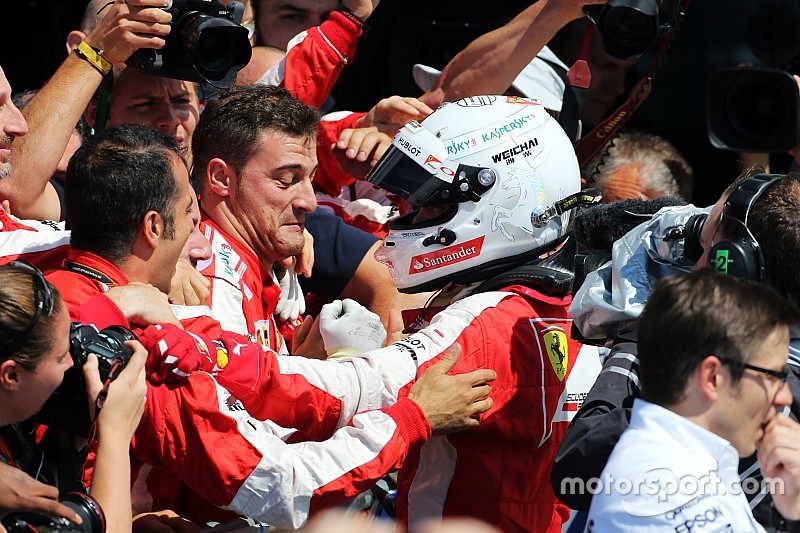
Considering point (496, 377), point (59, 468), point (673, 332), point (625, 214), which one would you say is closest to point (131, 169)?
point (59, 468)

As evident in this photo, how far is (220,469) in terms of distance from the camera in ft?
9.21

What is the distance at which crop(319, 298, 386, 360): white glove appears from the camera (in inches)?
142

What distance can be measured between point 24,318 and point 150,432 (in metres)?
0.55

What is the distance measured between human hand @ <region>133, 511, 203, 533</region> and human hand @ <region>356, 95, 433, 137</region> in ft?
7.14

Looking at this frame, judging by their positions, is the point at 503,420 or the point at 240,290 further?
the point at 240,290

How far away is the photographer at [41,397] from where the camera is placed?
2.40 meters

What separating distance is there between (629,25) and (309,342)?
1.77 metres

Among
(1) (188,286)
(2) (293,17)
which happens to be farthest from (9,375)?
(2) (293,17)

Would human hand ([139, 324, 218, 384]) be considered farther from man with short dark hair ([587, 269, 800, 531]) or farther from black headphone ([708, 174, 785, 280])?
black headphone ([708, 174, 785, 280])

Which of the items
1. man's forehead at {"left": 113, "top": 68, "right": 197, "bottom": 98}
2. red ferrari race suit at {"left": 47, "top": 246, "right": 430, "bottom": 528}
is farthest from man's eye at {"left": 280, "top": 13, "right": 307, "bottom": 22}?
red ferrari race suit at {"left": 47, "top": 246, "right": 430, "bottom": 528}

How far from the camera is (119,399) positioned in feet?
8.52

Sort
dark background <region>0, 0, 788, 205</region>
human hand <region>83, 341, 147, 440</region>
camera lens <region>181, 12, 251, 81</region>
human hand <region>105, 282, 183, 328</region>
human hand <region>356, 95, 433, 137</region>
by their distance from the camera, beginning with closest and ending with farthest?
human hand <region>83, 341, 147, 440</region>, human hand <region>105, 282, 183, 328</region>, camera lens <region>181, 12, 251, 81</region>, human hand <region>356, 95, 433, 137</region>, dark background <region>0, 0, 788, 205</region>

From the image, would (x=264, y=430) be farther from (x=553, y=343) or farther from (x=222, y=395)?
(x=553, y=343)

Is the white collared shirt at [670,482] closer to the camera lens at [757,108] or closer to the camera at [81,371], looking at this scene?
the camera at [81,371]
